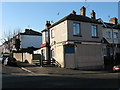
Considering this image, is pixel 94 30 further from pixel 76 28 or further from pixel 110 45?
pixel 110 45

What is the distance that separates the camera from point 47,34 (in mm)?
25922

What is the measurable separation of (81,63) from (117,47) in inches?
484

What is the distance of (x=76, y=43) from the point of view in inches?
816

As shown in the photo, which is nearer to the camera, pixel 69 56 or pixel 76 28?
pixel 69 56

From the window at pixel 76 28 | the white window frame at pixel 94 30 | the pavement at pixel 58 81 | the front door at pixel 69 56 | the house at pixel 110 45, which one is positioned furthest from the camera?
the house at pixel 110 45

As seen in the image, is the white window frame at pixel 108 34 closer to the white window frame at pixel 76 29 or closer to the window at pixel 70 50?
the white window frame at pixel 76 29

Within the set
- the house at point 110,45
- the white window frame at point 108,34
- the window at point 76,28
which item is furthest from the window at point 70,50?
the white window frame at point 108,34

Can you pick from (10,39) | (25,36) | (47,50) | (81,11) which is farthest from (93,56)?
(10,39)

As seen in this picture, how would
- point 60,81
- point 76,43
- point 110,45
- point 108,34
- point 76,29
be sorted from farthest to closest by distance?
point 108,34 → point 110,45 → point 76,29 → point 76,43 → point 60,81

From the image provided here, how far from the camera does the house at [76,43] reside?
20453 millimetres

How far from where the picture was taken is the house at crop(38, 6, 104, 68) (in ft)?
67.1

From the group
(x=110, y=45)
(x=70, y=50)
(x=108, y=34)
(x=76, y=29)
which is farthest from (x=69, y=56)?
(x=108, y=34)

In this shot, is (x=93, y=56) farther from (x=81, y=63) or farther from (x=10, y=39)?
(x=10, y=39)

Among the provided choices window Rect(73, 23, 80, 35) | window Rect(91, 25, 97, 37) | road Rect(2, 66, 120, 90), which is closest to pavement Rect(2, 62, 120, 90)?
road Rect(2, 66, 120, 90)
